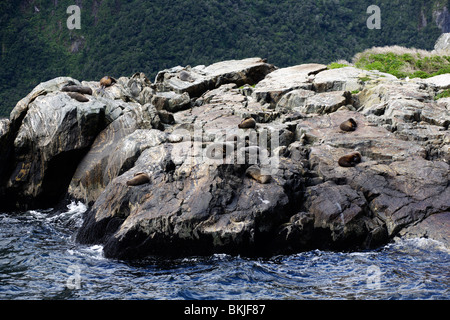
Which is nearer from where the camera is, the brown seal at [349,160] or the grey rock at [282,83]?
the brown seal at [349,160]

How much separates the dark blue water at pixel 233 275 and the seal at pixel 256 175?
90.8 inches

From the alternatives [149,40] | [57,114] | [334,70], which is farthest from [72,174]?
[149,40]

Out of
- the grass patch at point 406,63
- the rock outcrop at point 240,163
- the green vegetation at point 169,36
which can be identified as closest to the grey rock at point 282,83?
the rock outcrop at point 240,163

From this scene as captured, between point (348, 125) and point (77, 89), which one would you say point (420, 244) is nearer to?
point (348, 125)

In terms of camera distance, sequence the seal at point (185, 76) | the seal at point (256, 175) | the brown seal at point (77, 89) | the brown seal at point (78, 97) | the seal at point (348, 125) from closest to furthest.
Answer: the seal at point (256, 175)
the seal at point (348, 125)
the brown seal at point (78, 97)
the brown seal at point (77, 89)
the seal at point (185, 76)

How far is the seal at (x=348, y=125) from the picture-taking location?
15.9 metres

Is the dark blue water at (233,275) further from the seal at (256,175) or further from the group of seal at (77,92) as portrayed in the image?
the group of seal at (77,92)

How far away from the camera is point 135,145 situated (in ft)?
51.0

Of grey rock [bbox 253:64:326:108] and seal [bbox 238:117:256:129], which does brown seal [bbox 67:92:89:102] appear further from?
grey rock [bbox 253:64:326:108]

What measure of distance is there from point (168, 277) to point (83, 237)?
3786 mm

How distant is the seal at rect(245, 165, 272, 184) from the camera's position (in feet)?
43.0

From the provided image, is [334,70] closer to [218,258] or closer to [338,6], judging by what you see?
[218,258]

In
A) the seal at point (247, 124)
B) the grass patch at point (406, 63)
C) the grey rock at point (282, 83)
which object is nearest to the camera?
the seal at point (247, 124)

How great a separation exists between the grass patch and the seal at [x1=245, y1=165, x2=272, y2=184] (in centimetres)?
1436
